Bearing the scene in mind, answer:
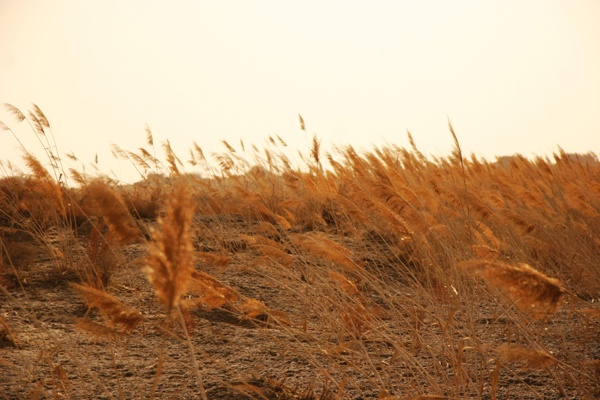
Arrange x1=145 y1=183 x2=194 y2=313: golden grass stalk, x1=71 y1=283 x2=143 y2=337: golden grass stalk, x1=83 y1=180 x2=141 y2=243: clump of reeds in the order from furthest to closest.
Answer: x1=71 y1=283 x2=143 y2=337: golden grass stalk, x1=83 y1=180 x2=141 y2=243: clump of reeds, x1=145 y1=183 x2=194 y2=313: golden grass stalk

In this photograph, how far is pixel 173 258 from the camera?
965 millimetres

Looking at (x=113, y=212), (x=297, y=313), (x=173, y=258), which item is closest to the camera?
(x=173, y=258)

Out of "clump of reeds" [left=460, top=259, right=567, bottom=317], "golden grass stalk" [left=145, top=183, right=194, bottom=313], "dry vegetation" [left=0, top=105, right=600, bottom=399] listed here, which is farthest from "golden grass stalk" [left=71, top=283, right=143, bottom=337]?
"clump of reeds" [left=460, top=259, right=567, bottom=317]

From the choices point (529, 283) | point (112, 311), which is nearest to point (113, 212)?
point (112, 311)

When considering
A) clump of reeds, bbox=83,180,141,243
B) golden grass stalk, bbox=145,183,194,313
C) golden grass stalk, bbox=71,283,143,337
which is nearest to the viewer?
golden grass stalk, bbox=145,183,194,313

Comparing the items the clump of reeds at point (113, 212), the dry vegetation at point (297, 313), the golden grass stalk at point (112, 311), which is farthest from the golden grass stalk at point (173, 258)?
the golden grass stalk at point (112, 311)

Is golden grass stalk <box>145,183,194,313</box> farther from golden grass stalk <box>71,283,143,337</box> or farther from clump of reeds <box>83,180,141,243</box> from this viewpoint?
golden grass stalk <box>71,283,143,337</box>

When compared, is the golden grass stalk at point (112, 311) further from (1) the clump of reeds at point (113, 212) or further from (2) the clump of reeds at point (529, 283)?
(2) the clump of reeds at point (529, 283)

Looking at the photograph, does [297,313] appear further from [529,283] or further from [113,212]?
[529,283]

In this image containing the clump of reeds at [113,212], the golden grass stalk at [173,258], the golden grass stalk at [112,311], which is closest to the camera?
the golden grass stalk at [173,258]

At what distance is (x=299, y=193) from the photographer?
20.0 feet

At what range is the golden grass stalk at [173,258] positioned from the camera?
0.96m

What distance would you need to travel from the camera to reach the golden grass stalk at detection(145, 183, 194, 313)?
0.96m

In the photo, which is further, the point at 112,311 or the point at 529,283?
the point at 112,311
